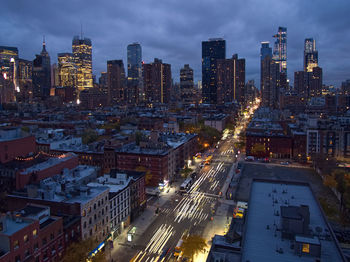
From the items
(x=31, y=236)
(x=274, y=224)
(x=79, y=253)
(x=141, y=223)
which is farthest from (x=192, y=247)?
(x=31, y=236)

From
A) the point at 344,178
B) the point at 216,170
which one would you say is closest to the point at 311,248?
the point at 344,178

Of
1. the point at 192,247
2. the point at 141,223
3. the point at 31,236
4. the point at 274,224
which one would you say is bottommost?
the point at 141,223

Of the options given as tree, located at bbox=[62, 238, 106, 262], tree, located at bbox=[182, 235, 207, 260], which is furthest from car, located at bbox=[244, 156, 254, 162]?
tree, located at bbox=[62, 238, 106, 262]

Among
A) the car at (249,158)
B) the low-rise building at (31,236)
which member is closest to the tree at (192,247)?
the low-rise building at (31,236)

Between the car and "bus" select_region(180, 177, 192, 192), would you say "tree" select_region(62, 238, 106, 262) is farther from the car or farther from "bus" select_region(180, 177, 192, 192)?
the car

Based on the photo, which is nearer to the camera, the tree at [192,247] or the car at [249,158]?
the tree at [192,247]

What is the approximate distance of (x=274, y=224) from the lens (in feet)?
131

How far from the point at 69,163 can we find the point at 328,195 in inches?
2598

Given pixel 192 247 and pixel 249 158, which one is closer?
pixel 192 247

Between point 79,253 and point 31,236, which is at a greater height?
point 31,236

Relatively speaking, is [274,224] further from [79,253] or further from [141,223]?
[141,223]

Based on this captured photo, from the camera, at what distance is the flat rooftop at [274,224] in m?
32.4

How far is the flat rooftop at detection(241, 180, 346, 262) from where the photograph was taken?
32375 mm

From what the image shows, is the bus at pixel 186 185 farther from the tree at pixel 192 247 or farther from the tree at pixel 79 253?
the tree at pixel 79 253
